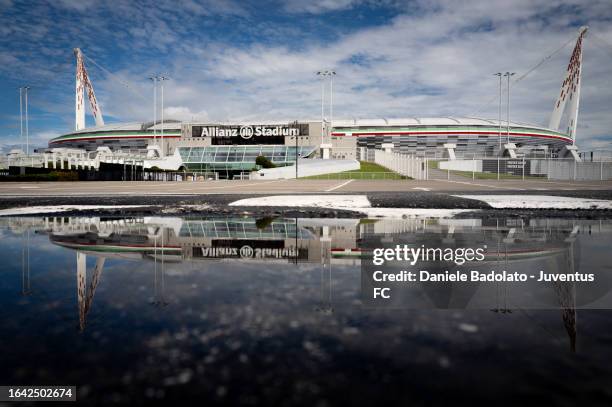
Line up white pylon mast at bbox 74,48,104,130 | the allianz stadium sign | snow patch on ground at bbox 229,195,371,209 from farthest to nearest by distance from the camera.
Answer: white pylon mast at bbox 74,48,104,130 < the allianz stadium sign < snow patch on ground at bbox 229,195,371,209

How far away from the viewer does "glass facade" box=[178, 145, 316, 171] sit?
218 feet

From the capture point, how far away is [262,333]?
172cm

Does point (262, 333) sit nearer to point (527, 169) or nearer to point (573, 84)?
point (527, 169)

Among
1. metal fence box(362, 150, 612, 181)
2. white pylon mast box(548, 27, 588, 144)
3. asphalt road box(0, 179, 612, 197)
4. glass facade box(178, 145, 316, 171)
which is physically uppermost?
white pylon mast box(548, 27, 588, 144)

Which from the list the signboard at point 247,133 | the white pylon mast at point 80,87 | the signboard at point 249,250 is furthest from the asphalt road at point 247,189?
the white pylon mast at point 80,87

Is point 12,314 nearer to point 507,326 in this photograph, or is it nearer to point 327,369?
point 327,369

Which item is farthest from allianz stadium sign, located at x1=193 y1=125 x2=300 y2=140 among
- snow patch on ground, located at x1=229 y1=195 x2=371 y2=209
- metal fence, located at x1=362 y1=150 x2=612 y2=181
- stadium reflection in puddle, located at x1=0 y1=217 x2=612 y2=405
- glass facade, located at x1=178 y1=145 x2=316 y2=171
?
stadium reflection in puddle, located at x1=0 y1=217 x2=612 y2=405

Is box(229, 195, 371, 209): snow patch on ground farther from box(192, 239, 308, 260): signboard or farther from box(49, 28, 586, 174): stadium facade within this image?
box(49, 28, 586, 174): stadium facade

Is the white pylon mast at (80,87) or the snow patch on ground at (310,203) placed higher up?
the white pylon mast at (80,87)

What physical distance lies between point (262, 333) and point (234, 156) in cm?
6931

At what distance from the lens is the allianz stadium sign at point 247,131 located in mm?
80312

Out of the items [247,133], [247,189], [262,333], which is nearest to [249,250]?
[262,333]

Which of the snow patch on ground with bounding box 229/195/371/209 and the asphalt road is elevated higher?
the asphalt road

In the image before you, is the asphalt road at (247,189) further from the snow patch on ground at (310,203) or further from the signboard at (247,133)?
the signboard at (247,133)
